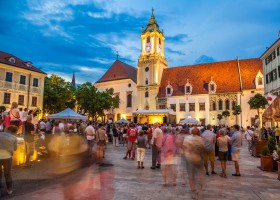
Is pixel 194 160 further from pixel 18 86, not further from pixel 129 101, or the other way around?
pixel 129 101

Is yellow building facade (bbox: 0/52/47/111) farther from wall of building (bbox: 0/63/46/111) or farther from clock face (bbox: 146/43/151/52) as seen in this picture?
clock face (bbox: 146/43/151/52)

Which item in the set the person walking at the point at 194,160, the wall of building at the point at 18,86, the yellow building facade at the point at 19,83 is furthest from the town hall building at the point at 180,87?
the person walking at the point at 194,160

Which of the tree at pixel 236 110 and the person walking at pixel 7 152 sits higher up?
the tree at pixel 236 110

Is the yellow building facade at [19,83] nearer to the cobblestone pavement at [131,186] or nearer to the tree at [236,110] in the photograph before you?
the cobblestone pavement at [131,186]

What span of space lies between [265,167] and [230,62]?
140ft

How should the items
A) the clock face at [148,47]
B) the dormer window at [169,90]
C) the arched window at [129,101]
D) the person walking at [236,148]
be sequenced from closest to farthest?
the person walking at [236,148] < the dormer window at [169,90] < the clock face at [148,47] < the arched window at [129,101]

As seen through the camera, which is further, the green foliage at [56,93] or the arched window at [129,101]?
the arched window at [129,101]

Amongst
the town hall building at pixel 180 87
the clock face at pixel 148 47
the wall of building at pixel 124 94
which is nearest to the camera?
the town hall building at pixel 180 87

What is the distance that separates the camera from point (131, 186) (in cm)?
772

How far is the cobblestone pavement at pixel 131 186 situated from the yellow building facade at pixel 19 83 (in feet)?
96.6

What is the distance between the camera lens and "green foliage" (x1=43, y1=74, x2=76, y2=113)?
148 feet

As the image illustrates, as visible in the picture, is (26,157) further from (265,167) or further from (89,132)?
(265,167)

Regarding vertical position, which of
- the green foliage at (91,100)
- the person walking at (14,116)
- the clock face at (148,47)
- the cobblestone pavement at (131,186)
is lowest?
the cobblestone pavement at (131,186)

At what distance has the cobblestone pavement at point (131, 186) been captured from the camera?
6.21m
